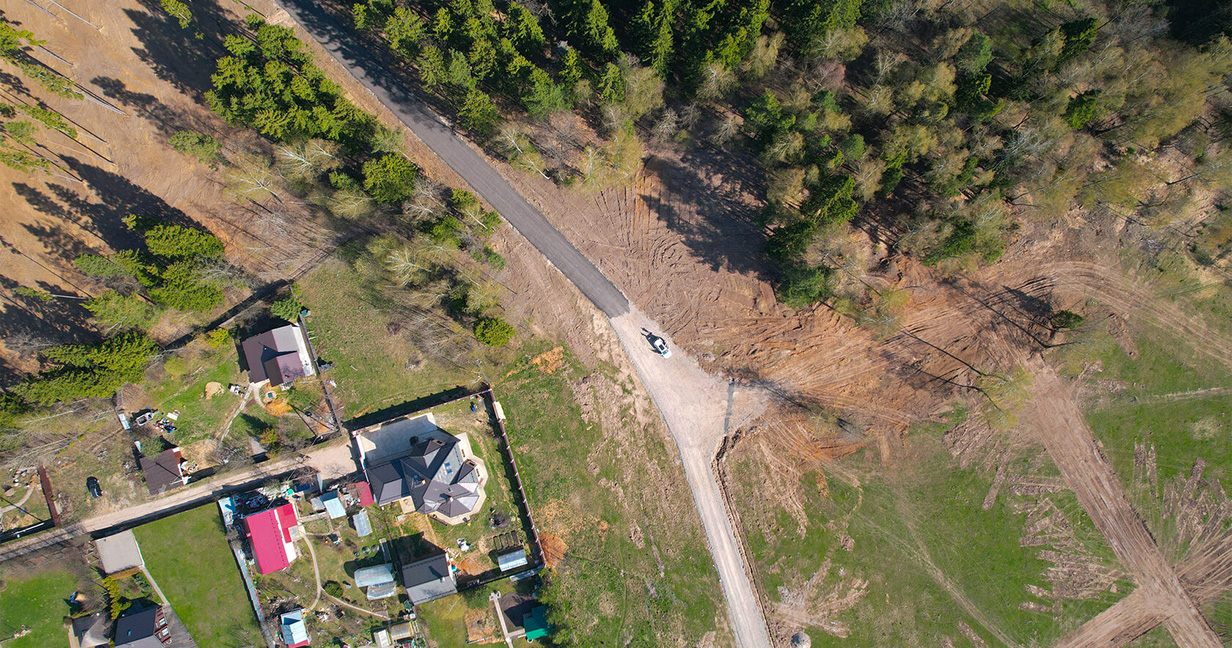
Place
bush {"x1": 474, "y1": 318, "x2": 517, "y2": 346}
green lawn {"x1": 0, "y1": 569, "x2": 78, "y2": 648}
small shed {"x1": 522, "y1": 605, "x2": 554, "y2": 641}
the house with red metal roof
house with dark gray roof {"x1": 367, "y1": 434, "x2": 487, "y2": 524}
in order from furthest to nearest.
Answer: green lawn {"x1": 0, "y1": 569, "x2": 78, "y2": 648} → small shed {"x1": 522, "y1": 605, "x2": 554, "y2": 641} → the house with red metal roof → house with dark gray roof {"x1": 367, "y1": 434, "x2": 487, "y2": 524} → bush {"x1": 474, "y1": 318, "x2": 517, "y2": 346}

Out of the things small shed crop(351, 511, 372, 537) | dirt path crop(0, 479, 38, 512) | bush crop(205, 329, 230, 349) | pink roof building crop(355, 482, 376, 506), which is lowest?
small shed crop(351, 511, 372, 537)

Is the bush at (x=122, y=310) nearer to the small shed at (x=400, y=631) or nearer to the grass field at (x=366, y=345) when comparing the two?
the grass field at (x=366, y=345)

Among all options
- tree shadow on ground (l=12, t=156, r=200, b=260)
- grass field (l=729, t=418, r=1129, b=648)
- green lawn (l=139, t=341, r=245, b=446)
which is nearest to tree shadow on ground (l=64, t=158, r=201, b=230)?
tree shadow on ground (l=12, t=156, r=200, b=260)

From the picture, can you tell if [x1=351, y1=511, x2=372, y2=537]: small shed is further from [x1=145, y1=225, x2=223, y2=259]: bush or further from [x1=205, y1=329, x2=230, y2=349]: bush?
[x1=145, y1=225, x2=223, y2=259]: bush

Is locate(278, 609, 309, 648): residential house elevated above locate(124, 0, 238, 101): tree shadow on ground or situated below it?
below

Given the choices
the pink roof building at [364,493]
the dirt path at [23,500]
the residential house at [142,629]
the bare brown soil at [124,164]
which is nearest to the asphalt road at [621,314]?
the bare brown soil at [124,164]

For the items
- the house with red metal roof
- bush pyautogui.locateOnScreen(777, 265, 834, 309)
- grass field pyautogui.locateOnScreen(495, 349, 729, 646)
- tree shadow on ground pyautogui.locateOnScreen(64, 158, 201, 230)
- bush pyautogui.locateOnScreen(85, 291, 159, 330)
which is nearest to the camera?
bush pyautogui.locateOnScreen(777, 265, 834, 309)

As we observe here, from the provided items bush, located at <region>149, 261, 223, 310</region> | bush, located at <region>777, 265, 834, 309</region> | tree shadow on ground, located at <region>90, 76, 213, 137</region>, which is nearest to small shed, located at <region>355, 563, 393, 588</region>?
bush, located at <region>149, 261, 223, 310</region>

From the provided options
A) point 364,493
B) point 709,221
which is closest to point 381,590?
point 364,493

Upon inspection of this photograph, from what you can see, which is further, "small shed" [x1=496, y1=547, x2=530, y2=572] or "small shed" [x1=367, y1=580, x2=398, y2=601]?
"small shed" [x1=367, y1=580, x2=398, y2=601]
